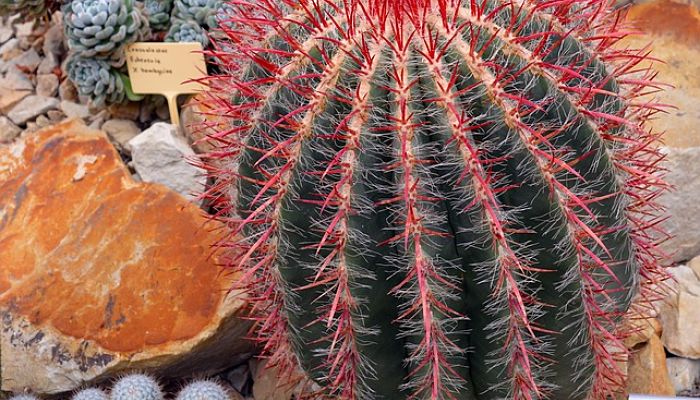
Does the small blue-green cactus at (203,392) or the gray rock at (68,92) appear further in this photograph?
the gray rock at (68,92)

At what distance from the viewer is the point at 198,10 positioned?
252 cm

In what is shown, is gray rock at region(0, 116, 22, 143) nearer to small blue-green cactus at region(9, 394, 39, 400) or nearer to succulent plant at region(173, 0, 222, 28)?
succulent plant at region(173, 0, 222, 28)

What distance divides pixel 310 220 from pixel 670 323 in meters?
1.17

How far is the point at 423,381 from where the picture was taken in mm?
1266

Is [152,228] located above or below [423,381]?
below

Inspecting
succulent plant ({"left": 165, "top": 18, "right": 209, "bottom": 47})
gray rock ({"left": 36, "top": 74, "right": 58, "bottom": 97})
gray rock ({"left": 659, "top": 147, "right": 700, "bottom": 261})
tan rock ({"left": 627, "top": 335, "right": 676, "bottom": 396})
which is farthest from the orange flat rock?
gray rock ({"left": 659, "top": 147, "right": 700, "bottom": 261})

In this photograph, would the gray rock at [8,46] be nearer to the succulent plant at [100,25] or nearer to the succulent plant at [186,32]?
the succulent plant at [100,25]

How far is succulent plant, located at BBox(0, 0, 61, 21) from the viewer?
8.38 ft

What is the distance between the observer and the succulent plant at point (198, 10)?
8.27 ft

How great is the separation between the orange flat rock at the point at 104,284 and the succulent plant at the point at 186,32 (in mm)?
572

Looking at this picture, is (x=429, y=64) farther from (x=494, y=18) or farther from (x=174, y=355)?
(x=174, y=355)

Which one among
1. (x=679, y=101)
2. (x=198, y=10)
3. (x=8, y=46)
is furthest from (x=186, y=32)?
(x=679, y=101)

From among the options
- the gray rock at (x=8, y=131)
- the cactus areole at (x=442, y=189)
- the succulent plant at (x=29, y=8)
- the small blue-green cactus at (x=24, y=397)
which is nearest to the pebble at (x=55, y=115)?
the gray rock at (x=8, y=131)

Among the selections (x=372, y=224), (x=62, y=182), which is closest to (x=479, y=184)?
(x=372, y=224)
